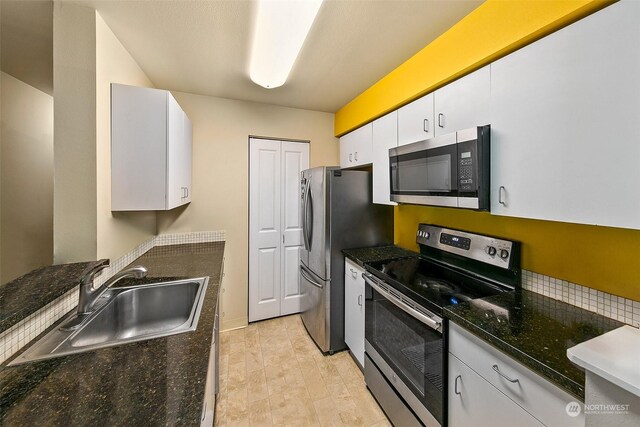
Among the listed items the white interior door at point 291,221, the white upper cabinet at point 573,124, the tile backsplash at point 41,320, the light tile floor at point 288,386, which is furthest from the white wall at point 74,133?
the white upper cabinet at point 573,124

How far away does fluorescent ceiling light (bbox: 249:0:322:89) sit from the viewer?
1.23 meters

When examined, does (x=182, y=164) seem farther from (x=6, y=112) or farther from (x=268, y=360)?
(x=268, y=360)

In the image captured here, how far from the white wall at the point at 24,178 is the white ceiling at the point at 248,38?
3.22 feet

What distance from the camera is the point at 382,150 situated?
2.21 meters

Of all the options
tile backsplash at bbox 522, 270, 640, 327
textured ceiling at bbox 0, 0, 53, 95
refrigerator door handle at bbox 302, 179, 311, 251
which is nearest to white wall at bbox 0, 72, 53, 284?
textured ceiling at bbox 0, 0, 53, 95

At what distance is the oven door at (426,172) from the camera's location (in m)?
1.42

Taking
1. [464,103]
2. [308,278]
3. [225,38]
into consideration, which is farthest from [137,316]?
[464,103]

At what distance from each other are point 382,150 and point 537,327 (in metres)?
1.59

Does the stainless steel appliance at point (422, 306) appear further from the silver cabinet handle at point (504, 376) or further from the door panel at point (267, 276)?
the door panel at point (267, 276)

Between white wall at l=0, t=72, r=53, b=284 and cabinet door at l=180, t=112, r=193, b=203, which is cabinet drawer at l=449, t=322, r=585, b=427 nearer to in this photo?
cabinet door at l=180, t=112, r=193, b=203

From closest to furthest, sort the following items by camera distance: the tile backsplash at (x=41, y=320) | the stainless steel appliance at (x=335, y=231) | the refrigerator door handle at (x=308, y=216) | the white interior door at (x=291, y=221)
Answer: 1. the tile backsplash at (x=41, y=320)
2. the stainless steel appliance at (x=335, y=231)
3. the refrigerator door handle at (x=308, y=216)
4. the white interior door at (x=291, y=221)

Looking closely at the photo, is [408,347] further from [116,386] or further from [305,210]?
[305,210]

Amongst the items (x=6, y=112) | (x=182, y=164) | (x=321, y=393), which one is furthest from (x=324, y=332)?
(x=6, y=112)

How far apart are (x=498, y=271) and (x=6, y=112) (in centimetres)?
366
